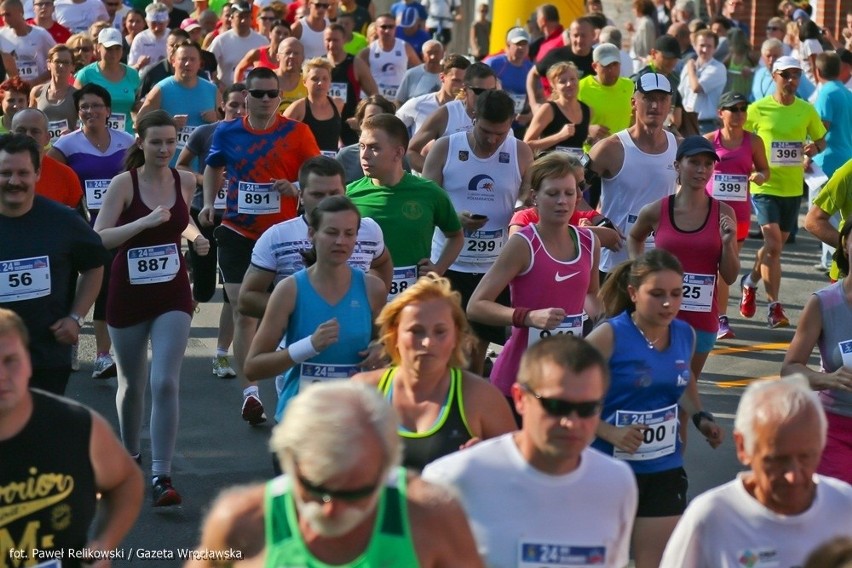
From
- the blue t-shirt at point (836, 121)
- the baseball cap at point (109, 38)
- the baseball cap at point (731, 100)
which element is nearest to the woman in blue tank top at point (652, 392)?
the baseball cap at point (731, 100)

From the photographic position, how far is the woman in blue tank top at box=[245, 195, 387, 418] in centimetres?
598

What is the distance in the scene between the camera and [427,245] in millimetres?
7855

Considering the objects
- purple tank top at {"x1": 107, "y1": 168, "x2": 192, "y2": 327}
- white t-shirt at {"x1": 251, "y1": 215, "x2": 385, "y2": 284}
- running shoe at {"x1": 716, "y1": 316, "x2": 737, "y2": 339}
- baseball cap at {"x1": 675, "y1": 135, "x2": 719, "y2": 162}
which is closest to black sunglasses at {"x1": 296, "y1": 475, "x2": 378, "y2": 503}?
white t-shirt at {"x1": 251, "y1": 215, "x2": 385, "y2": 284}

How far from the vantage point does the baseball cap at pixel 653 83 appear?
9016 millimetres

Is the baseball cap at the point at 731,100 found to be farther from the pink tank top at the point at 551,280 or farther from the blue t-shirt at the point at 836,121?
the pink tank top at the point at 551,280

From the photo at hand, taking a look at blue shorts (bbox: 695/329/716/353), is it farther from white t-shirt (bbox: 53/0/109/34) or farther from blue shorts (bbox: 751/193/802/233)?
white t-shirt (bbox: 53/0/109/34)

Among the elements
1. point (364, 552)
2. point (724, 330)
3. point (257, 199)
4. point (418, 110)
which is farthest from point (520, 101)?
point (364, 552)

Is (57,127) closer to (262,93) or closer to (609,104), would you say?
(262,93)

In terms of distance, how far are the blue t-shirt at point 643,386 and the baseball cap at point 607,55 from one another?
658 centimetres

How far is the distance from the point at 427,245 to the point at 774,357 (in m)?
3.89

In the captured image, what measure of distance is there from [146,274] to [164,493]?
1.00 metres

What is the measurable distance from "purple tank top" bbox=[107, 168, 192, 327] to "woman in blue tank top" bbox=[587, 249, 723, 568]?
8.09ft

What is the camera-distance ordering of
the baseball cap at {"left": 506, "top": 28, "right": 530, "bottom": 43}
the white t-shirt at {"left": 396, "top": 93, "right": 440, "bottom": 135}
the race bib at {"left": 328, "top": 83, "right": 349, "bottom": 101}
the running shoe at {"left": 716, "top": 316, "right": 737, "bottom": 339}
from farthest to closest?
the baseball cap at {"left": 506, "top": 28, "right": 530, "bottom": 43}, the race bib at {"left": 328, "top": 83, "right": 349, "bottom": 101}, the white t-shirt at {"left": 396, "top": 93, "right": 440, "bottom": 135}, the running shoe at {"left": 716, "top": 316, "right": 737, "bottom": 339}

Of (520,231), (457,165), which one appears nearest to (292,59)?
(457,165)
